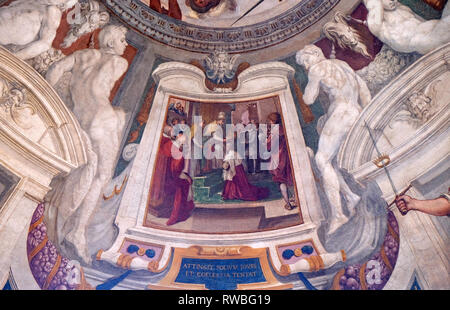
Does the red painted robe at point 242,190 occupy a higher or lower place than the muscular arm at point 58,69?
lower

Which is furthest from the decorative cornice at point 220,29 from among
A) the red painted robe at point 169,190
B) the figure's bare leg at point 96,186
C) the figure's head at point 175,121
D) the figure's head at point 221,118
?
the figure's bare leg at point 96,186

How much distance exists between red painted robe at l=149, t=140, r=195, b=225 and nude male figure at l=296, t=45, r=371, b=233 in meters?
2.71

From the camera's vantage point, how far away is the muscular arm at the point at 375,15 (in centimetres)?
952

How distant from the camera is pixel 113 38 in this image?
1002 cm

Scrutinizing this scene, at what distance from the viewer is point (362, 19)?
980 cm

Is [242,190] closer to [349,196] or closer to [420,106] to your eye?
[349,196]

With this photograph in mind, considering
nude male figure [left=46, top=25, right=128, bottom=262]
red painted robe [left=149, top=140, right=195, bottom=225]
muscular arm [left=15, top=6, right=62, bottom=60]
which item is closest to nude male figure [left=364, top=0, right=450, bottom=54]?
red painted robe [left=149, top=140, right=195, bottom=225]

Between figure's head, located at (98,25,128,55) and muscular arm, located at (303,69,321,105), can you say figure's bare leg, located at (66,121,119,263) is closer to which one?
figure's head, located at (98,25,128,55)

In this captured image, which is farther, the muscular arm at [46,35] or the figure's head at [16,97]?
the muscular arm at [46,35]

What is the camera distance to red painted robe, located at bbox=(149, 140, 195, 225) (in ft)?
32.9

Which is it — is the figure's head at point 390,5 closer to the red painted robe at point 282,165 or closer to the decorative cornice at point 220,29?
the decorative cornice at point 220,29

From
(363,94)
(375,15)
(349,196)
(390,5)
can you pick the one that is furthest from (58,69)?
(390,5)
